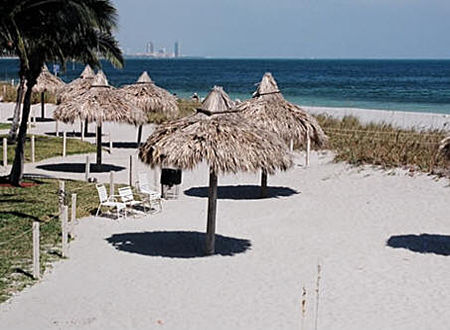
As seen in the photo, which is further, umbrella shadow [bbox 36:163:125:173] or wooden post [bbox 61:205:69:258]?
umbrella shadow [bbox 36:163:125:173]

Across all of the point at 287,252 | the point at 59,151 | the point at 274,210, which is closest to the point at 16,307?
the point at 287,252

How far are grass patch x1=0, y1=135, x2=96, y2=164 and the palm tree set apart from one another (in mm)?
4985

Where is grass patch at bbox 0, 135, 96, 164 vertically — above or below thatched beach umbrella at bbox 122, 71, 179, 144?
below

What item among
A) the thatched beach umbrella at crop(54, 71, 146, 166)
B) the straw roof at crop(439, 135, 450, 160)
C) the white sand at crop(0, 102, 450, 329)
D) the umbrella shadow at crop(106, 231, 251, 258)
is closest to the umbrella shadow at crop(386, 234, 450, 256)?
the white sand at crop(0, 102, 450, 329)

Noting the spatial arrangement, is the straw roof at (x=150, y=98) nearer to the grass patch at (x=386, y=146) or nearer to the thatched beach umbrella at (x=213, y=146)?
the grass patch at (x=386, y=146)

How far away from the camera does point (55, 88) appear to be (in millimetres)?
33281

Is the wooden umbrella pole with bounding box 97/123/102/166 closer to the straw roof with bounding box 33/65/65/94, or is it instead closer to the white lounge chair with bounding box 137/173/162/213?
the white lounge chair with bounding box 137/173/162/213

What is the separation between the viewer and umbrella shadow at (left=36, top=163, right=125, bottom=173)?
66.5 feet

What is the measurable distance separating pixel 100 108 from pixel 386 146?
27.5ft

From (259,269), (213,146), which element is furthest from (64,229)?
(259,269)

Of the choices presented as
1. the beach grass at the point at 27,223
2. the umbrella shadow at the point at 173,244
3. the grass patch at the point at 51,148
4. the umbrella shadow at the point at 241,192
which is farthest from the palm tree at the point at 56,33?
the grass patch at the point at 51,148

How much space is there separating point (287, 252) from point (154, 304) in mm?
3475

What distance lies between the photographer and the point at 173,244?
12609 mm

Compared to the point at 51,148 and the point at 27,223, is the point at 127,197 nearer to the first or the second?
the point at 27,223
